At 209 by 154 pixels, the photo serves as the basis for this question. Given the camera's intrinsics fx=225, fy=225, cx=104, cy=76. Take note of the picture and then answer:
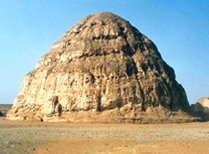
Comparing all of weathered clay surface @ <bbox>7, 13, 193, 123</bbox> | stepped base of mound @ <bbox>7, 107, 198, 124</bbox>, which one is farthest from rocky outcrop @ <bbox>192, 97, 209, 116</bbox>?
stepped base of mound @ <bbox>7, 107, 198, 124</bbox>

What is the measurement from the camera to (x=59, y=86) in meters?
32.1

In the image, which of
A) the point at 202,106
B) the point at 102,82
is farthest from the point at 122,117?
the point at 202,106

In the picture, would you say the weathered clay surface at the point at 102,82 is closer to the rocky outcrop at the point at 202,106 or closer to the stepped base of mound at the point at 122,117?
the stepped base of mound at the point at 122,117

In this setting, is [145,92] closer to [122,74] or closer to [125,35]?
[122,74]

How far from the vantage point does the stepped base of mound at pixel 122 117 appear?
27266 millimetres

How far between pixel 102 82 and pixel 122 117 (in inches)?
223

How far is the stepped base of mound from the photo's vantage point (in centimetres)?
2727

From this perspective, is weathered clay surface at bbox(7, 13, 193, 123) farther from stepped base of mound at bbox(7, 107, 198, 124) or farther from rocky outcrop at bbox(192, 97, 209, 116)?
rocky outcrop at bbox(192, 97, 209, 116)

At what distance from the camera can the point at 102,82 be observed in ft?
99.5

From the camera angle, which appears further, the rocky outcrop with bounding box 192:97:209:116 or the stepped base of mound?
the rocky outcrop with bounding box 192:97:209:116

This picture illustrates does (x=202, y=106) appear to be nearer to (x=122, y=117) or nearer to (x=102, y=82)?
(x=122, y=117)

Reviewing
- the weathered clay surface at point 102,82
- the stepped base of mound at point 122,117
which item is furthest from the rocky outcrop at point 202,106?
the stepped base of mound at point 122,117

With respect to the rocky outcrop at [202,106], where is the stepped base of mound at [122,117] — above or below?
below

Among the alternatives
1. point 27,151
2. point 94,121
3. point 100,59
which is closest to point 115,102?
point 94,121
